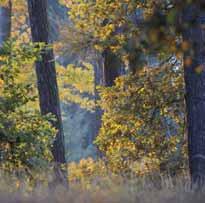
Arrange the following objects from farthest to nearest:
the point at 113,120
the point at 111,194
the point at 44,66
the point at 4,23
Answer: the point at 4,23 < the point at 44,66 < the point at 113,120 < the point at 111,194

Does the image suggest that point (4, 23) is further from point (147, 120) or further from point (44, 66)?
point (147, 120)

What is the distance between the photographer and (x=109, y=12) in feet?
37.9

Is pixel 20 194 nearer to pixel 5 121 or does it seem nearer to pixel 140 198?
pixel 140 198

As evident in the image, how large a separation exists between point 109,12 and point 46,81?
2.63 m

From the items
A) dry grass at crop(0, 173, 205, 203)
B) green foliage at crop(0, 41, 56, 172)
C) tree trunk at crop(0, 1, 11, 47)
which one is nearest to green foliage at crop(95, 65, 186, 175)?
green foliage at crop(0, 41, 56, 172)

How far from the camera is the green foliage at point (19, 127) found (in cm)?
916

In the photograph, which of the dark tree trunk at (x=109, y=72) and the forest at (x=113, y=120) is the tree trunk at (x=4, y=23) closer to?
the forest at (x=113, y=120)

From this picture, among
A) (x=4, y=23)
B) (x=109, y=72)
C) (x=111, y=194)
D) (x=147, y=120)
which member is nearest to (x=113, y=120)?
(x=147, y=120)

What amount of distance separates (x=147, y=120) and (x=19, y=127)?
3.14 m

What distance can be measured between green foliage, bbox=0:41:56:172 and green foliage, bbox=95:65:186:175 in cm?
264

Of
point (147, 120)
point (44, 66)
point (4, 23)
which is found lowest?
point (147, 120)

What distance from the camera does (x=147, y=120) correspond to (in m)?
11.6

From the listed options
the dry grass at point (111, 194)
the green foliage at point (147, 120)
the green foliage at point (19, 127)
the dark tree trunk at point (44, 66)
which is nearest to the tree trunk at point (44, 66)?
the dark tree trunk at point (44, 66)

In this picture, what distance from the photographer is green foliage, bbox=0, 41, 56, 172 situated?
9.16 m
